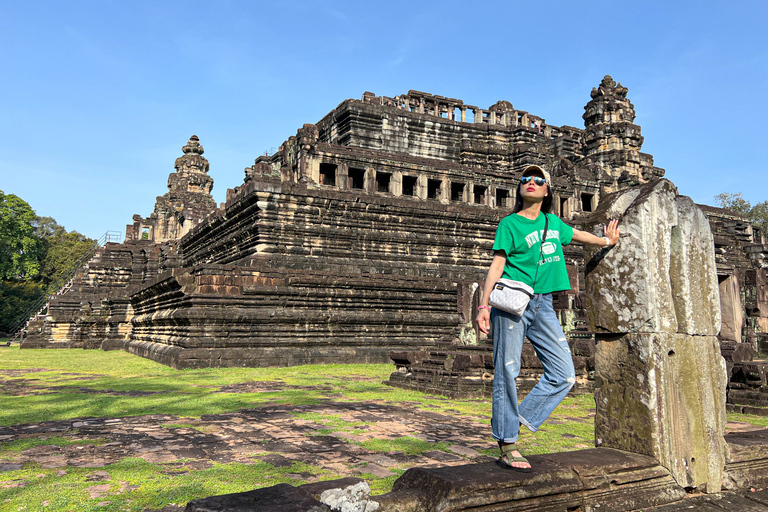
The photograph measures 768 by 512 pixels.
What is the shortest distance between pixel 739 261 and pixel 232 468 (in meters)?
32.0

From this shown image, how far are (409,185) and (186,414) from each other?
74.6 ft

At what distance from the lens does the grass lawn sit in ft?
11.6

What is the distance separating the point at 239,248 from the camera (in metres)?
19.0

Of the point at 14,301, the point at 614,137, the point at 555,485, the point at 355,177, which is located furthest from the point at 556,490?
the point at 14,301

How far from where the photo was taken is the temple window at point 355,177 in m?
23.9

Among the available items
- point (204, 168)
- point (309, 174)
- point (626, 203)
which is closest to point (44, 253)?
point (204, 168)

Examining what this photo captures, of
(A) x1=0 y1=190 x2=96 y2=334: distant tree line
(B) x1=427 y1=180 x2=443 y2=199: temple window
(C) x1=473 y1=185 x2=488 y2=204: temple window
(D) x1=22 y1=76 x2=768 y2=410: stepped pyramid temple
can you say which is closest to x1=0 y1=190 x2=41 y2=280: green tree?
(A) x1=0 y1=190 x2=96 y2=334: distant tree line

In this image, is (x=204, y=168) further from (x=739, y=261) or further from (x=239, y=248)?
(x=739, y=261)

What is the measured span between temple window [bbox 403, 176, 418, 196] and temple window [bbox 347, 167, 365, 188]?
1992 mm

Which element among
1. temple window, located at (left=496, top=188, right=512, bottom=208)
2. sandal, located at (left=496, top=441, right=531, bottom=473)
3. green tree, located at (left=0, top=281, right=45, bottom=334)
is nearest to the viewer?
sandal, located at (left=496, top=441, right=531, bottom=473)

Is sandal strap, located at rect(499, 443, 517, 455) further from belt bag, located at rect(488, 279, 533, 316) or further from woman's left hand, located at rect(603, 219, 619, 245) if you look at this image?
woman's left hand, located at rect(603, 219, 619, 245)

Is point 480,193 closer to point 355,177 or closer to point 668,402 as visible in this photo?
point 355,177

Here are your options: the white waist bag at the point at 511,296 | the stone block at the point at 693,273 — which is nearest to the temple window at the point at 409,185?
Result: the stone block at the point at 693,273

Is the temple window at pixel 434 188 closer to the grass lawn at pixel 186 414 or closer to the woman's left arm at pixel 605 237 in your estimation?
the grass lawn at pixel 186 414
